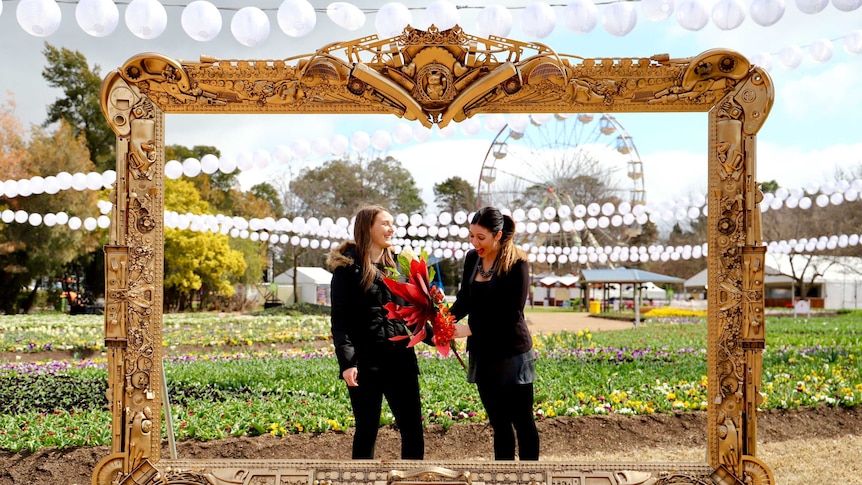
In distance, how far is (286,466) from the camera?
124 inches

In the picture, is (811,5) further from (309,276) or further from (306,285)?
(306,285)

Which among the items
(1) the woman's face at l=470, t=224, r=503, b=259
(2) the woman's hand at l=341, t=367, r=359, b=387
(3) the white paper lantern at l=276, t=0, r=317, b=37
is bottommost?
(2) the woman's hand at l=341, t=367, r=359, b=387

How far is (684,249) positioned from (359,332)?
1323 cm

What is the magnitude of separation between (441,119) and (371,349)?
4.01 feet

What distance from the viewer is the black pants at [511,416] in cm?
328

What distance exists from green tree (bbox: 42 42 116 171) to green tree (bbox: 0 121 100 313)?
2.94 meters

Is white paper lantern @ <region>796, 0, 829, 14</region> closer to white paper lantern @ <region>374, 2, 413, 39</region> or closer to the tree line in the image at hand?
white paper lantern @ <region>374, 2, 413, 39</region>

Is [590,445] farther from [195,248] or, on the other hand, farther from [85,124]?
[85,124]

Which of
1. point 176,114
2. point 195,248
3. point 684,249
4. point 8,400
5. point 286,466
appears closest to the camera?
point 286,466

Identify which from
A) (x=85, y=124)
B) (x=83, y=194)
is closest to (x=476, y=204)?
(x=83, y=194)

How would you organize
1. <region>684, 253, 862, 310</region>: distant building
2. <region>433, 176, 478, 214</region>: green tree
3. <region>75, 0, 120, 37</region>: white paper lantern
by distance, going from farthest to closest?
<region>684, 253, 862, 310</region>: distant building
<region>433, 176, 478, 214</region>: green tree
<region>75, 0, 120, 37</region>: white paper lantern

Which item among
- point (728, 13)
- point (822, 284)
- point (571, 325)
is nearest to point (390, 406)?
point (728, 13)

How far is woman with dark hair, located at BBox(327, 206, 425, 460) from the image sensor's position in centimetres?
329

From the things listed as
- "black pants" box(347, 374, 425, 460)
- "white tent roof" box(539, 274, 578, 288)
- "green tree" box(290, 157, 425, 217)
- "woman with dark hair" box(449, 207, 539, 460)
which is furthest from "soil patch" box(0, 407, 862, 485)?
"white tent roof" box(539, 274, 578, 288)
